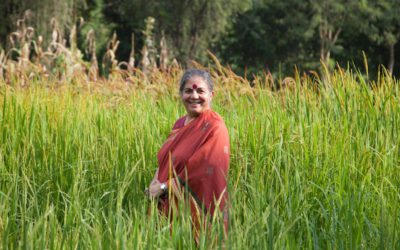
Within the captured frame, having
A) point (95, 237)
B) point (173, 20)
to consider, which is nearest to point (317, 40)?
point (173, 20)

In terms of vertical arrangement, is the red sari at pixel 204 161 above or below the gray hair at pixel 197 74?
below

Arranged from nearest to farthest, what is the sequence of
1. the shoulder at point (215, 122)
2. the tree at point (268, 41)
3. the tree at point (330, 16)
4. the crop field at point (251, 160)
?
the crop field at point (251, 160)
the shoulder at point (215, 122)
the tree at point (330, 16)
the tree at point (268, 41)

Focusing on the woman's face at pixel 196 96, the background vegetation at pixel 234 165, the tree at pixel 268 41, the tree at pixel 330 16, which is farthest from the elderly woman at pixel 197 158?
the tree at pixel 268 41

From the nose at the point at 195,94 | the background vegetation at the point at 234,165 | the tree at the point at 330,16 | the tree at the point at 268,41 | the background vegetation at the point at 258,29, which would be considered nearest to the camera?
the background vegetation at the point at 234,165

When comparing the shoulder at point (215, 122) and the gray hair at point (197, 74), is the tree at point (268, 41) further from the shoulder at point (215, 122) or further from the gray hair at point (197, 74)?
the shoulder at point (215, 122)

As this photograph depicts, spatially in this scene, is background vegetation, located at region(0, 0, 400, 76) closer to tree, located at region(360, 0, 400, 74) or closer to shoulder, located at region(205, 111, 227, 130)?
tree, located at region(360, 0, 400, 74)

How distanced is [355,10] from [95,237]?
2980cm

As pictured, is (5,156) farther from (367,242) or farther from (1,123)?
(367,242)

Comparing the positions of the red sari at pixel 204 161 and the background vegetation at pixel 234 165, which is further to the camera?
the red sari at pixel 204 161

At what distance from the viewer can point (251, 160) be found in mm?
4359

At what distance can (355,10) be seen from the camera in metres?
31.5

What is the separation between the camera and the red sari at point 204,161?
3496mm

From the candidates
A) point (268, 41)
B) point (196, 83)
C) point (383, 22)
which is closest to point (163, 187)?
point (196, 83)

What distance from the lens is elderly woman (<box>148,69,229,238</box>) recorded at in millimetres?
3498
